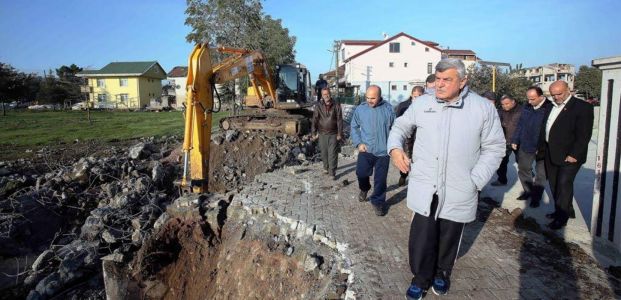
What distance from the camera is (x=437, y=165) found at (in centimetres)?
305

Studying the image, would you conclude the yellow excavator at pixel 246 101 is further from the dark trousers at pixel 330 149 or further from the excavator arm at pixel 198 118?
the dark trousers at pixel 330 149

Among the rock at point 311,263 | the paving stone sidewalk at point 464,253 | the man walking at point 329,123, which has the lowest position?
the rock at point 311,263

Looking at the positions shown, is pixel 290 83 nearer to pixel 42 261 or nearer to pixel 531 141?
pixel 531 141

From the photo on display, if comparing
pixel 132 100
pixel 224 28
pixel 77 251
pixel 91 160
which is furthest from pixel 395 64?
pixel 77 251

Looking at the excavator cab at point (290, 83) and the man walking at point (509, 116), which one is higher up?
the excavator cab at point (290, 83)

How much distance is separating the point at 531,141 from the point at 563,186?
3.66 ft

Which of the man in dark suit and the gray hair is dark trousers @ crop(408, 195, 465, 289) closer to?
the gray hair

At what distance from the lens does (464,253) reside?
4.25m

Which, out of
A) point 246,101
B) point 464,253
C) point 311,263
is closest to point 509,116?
point 464,253

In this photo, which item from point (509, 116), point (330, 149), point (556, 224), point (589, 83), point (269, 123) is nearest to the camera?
point (556, 224)

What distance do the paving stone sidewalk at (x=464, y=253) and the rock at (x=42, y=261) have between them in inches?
117

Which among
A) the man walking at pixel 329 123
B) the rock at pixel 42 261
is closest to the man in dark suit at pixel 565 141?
the man walking at pixel 329 123

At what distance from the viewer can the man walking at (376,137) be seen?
5.52m

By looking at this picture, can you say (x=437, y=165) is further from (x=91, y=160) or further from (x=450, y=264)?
(x=91, y=160)
